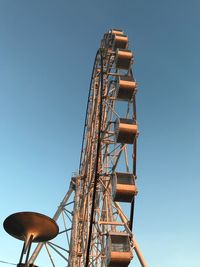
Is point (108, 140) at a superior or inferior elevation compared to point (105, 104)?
inferior

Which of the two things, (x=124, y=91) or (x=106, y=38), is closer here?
(x=124, y=91)

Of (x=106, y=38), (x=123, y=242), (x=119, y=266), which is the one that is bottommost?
(x=119, y=266)

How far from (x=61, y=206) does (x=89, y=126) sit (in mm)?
6390

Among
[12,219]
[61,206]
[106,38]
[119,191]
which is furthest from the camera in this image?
[61,206]

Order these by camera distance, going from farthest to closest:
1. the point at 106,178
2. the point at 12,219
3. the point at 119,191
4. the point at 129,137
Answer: the point at 106,178
the point at 129,137
the point at 119,191
the point at 12,219

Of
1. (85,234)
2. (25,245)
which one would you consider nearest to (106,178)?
(85,234)

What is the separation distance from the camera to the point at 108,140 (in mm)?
16688

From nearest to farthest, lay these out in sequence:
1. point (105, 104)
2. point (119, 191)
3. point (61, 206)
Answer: point (119, 191)
point (105, 104)
point (61, 206)

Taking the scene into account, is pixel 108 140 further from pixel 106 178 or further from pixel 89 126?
pixel 89 126

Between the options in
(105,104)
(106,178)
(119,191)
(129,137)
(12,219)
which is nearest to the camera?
(12,219)

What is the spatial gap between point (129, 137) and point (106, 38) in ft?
26.2

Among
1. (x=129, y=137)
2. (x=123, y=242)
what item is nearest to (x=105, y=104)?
(x=129, y=137)

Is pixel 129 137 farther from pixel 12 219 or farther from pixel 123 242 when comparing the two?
pixel 12 219

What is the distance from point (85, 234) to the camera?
1708cm
